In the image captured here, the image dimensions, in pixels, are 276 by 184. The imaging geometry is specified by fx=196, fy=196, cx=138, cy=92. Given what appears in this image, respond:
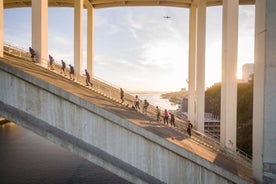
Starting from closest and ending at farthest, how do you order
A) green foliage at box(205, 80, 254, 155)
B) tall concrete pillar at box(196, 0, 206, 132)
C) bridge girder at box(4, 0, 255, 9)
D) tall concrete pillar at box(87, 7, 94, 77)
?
tall concrete pillar at box(196, 0, 206, 132), bridge girder at box(4, 0, 255, 9), tall concrete pillar at box(87, 7, 94, 77), green foliage at box(205, 80, 254, 155)

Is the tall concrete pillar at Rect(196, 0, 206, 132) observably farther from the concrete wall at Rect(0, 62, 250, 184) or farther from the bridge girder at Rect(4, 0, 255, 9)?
the concrete wall at Rect(0, 62, 250, 184)

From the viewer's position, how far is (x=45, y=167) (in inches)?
717

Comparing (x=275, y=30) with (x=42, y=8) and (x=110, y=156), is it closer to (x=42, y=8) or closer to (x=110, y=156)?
(x=110, y=156)

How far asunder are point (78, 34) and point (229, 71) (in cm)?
1547

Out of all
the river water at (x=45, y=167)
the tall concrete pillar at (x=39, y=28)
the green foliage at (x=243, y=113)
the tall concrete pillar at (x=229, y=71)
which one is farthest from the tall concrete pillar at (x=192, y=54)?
the tall concrete pillar at (x=39, y=28)

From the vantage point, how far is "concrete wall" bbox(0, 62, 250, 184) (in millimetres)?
8297

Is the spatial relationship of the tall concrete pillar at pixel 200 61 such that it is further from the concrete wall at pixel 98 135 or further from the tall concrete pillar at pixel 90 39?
the tall concrete pillar at pixel 90 39

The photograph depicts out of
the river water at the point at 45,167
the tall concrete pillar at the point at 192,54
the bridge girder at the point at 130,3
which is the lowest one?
the river water at the point at 45,167

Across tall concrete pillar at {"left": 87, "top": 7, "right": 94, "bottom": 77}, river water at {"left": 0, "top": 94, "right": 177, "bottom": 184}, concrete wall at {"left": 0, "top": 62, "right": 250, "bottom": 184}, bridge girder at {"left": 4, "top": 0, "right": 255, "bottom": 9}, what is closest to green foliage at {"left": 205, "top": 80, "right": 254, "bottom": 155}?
bridge girder at {"left": 4, "top": 0, "right": 255, "bottom": 9}

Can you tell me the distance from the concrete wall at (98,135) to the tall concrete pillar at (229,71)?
6.93 m

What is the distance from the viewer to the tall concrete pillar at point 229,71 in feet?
47.3

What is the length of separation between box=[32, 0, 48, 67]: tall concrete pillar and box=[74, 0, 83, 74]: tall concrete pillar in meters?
6.97

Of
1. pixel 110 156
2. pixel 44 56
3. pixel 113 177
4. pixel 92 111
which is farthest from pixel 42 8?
pixel 113 177

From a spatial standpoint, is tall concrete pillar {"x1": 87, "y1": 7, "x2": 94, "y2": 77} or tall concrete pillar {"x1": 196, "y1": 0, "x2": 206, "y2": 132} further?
tall concrete pillar {"x1": 87, "y1": 7, "x2": 94, "y2": 77}
